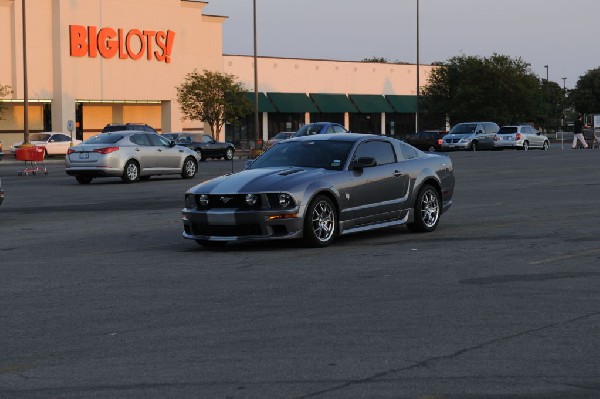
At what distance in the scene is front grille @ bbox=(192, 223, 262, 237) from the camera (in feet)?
47.9

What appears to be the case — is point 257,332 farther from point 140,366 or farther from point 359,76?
point 359,76

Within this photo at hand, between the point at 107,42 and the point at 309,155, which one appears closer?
the point at 309,155

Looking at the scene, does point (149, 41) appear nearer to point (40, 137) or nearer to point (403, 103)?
point (40, 137)

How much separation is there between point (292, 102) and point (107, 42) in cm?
1737

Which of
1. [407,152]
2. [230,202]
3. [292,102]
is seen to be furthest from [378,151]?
[292,102]

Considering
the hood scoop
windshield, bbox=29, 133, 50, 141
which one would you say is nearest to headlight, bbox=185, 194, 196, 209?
the hood scoop

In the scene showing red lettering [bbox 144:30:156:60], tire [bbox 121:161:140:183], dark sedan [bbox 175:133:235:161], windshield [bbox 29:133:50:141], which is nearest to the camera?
tire [bbox 121:161:140:183]

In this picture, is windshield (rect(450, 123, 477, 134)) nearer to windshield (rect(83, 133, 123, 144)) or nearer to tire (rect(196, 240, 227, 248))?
windshield (rect(83, 133, 123, 144))

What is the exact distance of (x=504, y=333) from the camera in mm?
8664

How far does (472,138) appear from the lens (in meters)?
66.9

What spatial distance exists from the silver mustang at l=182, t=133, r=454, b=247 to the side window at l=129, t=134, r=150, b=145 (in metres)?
18.0

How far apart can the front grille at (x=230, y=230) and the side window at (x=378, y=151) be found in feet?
6.74

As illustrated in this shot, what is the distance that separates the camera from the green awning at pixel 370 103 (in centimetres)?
9479

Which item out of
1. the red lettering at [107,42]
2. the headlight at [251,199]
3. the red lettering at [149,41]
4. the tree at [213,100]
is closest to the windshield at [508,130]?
the tree at [213,100]
